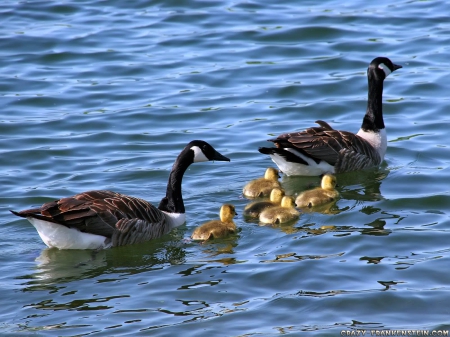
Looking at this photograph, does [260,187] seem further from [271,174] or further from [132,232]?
[132,232]

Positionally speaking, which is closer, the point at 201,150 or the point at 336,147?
the point at 201,150

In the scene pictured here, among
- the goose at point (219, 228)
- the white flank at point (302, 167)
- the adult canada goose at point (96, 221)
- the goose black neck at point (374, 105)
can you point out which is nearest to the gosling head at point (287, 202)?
the goose at point (219, 228)

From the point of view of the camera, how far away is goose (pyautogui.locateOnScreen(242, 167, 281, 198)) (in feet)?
39.4

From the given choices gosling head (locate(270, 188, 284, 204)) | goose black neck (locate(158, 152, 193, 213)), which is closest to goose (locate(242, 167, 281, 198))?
gosling head (locate(270, 188, 284, 204))

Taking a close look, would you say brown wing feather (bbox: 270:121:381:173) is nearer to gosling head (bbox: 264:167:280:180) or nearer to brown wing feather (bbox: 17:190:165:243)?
gosling head (bbox: 264:167:280:180)

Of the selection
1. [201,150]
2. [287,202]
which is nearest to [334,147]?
[287,202]

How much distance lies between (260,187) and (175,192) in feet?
4.62

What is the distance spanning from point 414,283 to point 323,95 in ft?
26.9

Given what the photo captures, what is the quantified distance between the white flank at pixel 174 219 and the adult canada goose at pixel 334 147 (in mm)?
1880

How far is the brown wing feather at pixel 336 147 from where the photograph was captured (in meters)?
12.9

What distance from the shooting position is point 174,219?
11172mm

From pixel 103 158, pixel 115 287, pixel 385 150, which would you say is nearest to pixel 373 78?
pixel 385 150

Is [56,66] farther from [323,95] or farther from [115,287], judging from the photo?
[115,287]

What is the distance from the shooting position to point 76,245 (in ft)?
33.6
